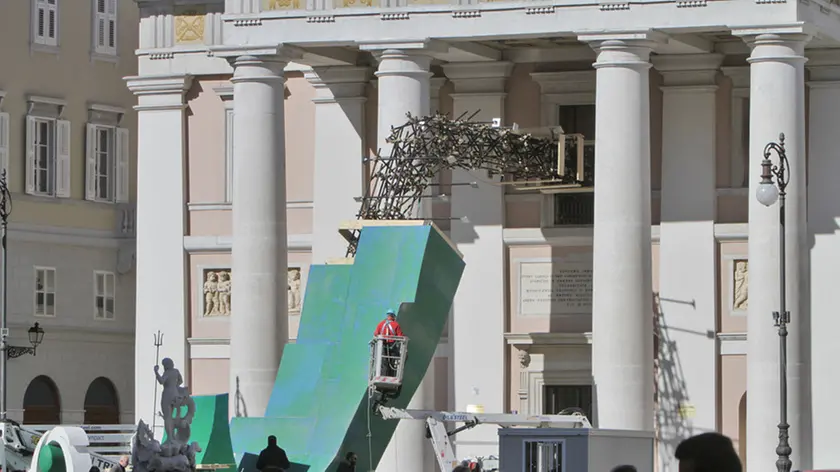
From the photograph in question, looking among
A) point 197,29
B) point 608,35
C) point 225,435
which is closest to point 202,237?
point 197,29

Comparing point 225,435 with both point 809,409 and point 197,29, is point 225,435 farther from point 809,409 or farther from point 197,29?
point 197,29

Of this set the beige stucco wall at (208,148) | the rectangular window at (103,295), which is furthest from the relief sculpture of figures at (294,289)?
the rectangular window at (103,295)

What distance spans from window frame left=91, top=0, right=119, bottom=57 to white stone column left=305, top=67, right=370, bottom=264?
12.9 meters

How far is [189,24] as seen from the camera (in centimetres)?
4975

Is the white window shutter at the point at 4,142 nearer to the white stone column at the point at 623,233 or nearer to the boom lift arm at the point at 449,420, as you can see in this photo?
the white stone column at the point at 623,233

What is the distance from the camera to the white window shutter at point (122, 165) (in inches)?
2389

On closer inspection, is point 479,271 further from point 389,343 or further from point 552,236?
point 389,343

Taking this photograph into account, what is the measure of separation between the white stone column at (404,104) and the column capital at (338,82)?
419 cm

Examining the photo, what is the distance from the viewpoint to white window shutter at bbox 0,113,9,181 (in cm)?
5694

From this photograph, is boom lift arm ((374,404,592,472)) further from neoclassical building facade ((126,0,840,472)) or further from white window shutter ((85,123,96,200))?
white window shutter ((85,123,96,200))

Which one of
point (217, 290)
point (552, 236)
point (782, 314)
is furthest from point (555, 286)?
point (782, 314)

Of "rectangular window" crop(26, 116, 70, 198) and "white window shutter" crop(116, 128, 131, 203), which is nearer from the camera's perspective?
"rectangular window" crop(26, 116, 70, 198)

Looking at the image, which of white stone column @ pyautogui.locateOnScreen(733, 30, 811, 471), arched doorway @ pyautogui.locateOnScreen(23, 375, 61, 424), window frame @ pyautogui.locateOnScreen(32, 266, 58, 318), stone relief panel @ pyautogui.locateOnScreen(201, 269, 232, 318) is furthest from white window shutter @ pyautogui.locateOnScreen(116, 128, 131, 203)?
white stone column @ pyautogui.locateOnScreen(733, 30, 811, 471)

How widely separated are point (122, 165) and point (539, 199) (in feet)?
55.0
